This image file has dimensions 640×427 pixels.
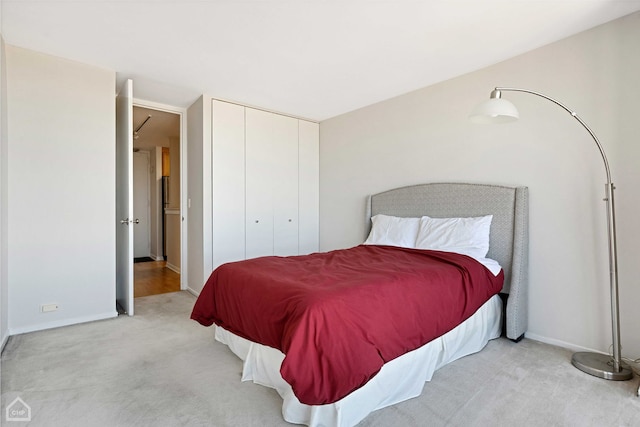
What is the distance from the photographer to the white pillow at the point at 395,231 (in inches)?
128

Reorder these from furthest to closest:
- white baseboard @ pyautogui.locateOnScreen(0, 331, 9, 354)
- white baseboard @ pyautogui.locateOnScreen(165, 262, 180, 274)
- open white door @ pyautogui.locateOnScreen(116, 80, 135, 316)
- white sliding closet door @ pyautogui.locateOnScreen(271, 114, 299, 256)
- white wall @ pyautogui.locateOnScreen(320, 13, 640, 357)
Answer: white baseboard @ pyautogui.locateOnScreen(165, 262, 180, 274), white sliding closet door @ pyautogui.locateOnScreen(271, 114, 299, 256), open white door @ pyautogui.locateOnScreen(116, 80, 135, 316), white baseboard @ pyautogui.locateOnScreen(0, 331, 9, 354), white wall @ pyautogui.locateOnScreen(320, 13, 640, 357)

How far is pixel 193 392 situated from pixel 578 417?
6.88 ft

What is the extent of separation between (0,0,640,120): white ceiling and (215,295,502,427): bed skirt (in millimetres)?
2103

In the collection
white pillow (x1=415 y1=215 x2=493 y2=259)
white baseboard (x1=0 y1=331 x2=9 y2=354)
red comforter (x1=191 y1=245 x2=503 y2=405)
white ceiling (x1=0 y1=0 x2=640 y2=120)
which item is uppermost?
white ceiling (x1=0 y1=0 x2=640 y2=120)

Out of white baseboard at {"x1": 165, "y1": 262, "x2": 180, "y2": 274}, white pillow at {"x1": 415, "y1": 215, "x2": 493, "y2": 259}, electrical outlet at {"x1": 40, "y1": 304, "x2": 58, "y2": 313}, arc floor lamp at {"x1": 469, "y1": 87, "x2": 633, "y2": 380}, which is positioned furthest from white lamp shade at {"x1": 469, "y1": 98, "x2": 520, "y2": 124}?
white baseboard at {"x1": 165, "y1": 262, "x2": 180, "y2": 274}

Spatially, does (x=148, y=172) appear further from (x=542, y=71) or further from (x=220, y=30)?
(x=542, y=71)

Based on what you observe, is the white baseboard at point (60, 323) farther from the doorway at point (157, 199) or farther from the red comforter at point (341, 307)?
the red comforter at point (341, 307)

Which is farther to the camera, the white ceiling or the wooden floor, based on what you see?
the wooden floor

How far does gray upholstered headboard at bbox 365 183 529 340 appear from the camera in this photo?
2.63 metres

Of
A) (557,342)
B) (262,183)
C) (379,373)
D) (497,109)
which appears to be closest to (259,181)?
(262,183)

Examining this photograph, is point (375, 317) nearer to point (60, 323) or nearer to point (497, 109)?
point (497, 109)

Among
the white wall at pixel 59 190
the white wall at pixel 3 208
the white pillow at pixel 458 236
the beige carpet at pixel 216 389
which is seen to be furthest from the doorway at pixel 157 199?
the white pillow at pixel 458 236

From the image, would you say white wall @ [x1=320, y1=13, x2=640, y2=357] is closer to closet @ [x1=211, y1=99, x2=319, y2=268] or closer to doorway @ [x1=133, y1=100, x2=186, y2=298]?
closet @ [x1=211, y1=99, x2=319, y2=268]

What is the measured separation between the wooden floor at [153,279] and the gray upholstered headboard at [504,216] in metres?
3.44
